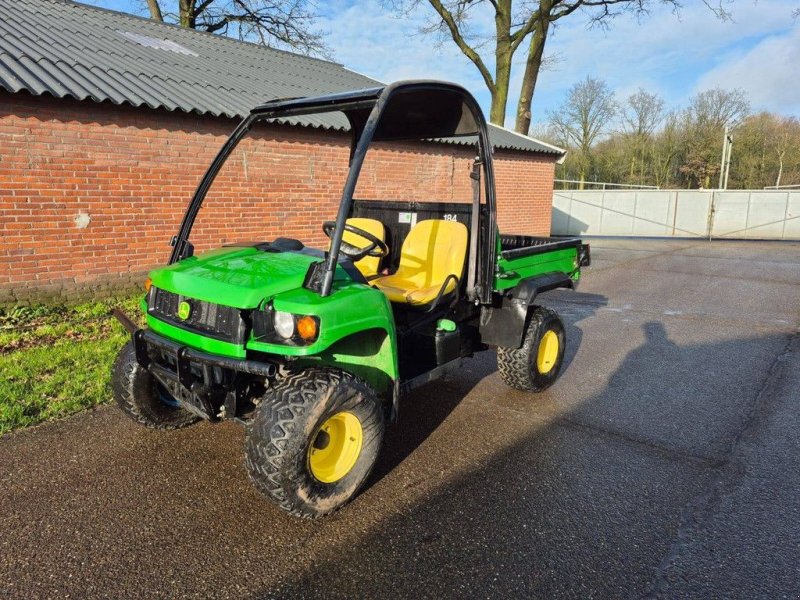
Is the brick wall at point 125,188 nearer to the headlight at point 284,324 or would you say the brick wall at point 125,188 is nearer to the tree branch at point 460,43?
the headlight at point 284,324

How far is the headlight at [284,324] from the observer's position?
2.44 meters

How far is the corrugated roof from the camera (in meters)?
6.33

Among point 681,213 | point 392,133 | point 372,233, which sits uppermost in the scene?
point 392,133

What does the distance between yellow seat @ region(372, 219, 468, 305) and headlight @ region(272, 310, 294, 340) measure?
1.12 metres

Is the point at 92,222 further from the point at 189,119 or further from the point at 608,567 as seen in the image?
the point at 608,567

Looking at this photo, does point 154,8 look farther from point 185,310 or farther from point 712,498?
point 712,498

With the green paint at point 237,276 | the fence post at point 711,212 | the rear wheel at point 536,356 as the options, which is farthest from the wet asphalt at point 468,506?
the fence post at point 711,212

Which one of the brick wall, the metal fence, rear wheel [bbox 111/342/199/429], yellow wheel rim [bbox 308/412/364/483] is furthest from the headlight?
the metal fence

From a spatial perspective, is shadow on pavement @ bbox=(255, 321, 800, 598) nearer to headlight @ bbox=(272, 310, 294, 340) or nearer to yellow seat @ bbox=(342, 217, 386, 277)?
headlight @ bbox=(272, 310, 294, 340)

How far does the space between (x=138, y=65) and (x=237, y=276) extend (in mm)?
6794

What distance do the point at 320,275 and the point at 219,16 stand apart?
70.8 feet

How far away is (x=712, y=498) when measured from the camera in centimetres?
279

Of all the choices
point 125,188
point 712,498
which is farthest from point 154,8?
point 712,498

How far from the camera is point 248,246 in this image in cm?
315
